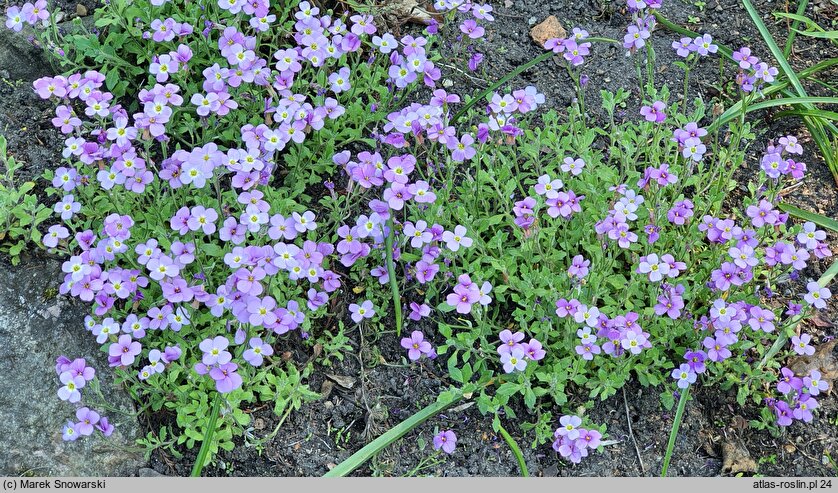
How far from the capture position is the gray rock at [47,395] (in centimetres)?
334

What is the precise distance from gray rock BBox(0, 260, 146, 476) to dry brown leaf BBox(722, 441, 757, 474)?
2555mm

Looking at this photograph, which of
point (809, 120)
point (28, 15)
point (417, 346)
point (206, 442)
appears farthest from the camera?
point (809, 120)

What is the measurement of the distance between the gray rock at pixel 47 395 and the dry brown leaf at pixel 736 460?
255cm

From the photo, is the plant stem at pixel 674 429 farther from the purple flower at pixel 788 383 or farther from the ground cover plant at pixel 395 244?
the purple flower at pixel 788 383

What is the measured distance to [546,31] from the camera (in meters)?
4.81

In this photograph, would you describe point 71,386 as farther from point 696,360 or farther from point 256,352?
point 696,360

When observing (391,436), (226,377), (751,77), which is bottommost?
(391,436)

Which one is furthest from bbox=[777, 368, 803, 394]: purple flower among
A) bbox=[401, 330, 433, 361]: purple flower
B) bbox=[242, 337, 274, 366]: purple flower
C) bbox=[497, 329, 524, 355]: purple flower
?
bbox=[242, 337, 274, 366]: purple flower

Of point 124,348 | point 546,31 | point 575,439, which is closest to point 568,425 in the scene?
point 575,439

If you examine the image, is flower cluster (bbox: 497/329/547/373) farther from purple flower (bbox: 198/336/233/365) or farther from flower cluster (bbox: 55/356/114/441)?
flower cluster (bbox: 55/356/114/441)

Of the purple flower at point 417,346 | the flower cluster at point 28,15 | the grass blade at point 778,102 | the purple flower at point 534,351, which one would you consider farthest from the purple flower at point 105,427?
the grass blade at point 778,102

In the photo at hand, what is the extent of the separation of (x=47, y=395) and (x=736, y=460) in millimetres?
3020

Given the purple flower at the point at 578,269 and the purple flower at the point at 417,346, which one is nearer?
the purple flower at the point at 578,269

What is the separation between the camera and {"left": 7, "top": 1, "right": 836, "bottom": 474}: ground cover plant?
340 cm
